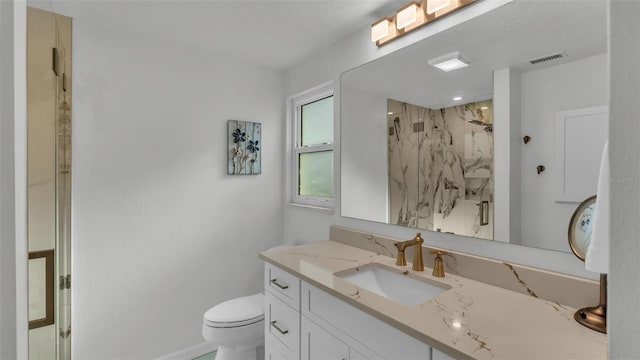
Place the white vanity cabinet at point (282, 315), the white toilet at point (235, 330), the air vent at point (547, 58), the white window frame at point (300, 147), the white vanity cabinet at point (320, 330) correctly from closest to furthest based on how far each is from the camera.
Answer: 1. the white vanity cabinet at point (320, 330)
2. the air vent at point (547, 58)
3. the white vanity cabinet at point (282, 315)
4. the white toilet at point (235, 330)
5. the white window frame at point (300, 147)

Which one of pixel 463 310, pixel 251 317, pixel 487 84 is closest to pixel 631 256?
pixel 463 310

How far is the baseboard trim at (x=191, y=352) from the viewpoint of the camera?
6.74 ft

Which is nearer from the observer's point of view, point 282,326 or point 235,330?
point 282,326

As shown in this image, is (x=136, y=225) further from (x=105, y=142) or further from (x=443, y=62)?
(x=443, y=62)

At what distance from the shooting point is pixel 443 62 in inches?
54.9

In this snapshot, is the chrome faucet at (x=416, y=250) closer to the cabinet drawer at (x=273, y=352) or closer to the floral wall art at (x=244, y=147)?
the cabinet drawer at (x=273, y=352)

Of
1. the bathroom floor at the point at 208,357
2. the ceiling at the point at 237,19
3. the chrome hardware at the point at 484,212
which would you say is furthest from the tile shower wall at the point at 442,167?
the bathroom floor at the point at 208,357

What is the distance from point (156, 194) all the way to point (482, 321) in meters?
2.04

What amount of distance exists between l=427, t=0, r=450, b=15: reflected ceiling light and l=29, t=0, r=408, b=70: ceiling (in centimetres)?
25

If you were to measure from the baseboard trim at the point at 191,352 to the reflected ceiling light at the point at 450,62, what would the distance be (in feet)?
8.03

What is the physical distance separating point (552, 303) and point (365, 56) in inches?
60.2

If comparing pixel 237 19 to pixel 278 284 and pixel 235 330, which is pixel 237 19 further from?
pixel 235 330

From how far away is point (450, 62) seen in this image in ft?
4.48

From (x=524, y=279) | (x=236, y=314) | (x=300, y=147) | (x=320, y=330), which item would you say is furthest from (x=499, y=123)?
(x=236, y=314)
